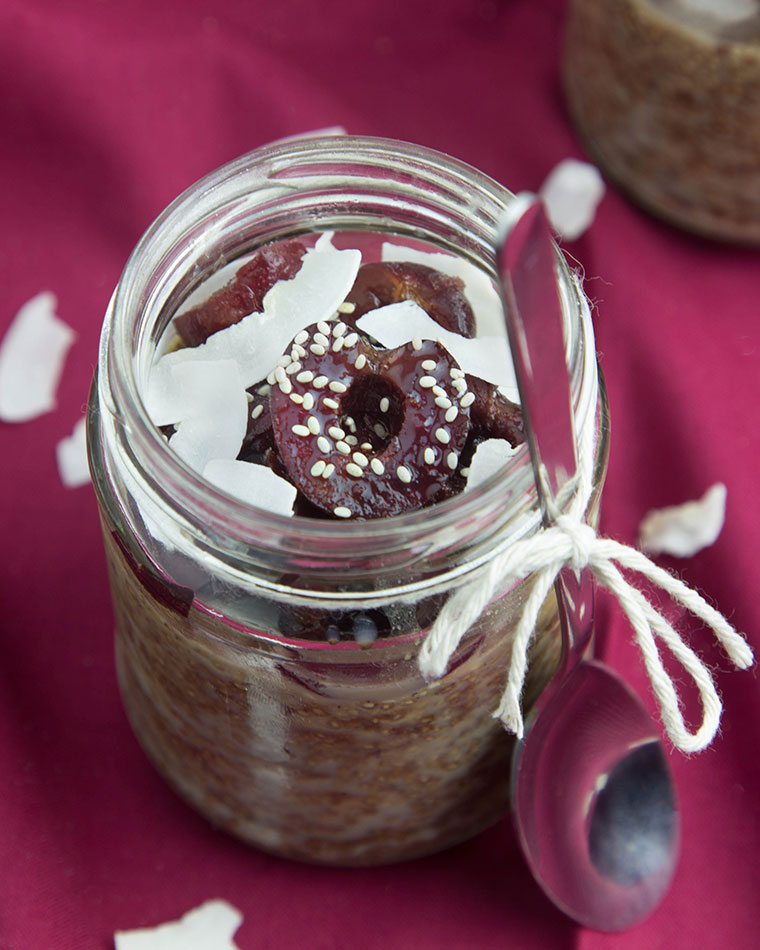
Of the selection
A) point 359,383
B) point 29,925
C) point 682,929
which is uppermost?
point 359,383

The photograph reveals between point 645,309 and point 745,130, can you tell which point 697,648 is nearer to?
point 645,309

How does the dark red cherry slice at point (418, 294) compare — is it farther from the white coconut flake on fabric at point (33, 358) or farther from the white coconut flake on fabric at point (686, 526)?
the white coconut flake on fabric at point (33, 358)

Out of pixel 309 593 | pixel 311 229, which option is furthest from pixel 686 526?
pixel 309 593

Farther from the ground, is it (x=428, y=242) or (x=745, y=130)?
(x=745, y=130)

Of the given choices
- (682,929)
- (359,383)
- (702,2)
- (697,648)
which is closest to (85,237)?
(359,383)

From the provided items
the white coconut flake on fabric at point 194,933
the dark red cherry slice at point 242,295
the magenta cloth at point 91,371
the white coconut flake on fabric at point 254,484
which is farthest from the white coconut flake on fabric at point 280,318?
the white coconut flake on fabric at point 194,933

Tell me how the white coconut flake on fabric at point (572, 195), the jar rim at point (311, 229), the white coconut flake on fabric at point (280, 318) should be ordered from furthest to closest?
the white coconut flake on fabric at point (572, 195)
the white coconut flake on fabric at point (280, 318)
the jar rim at point (311, 229)
